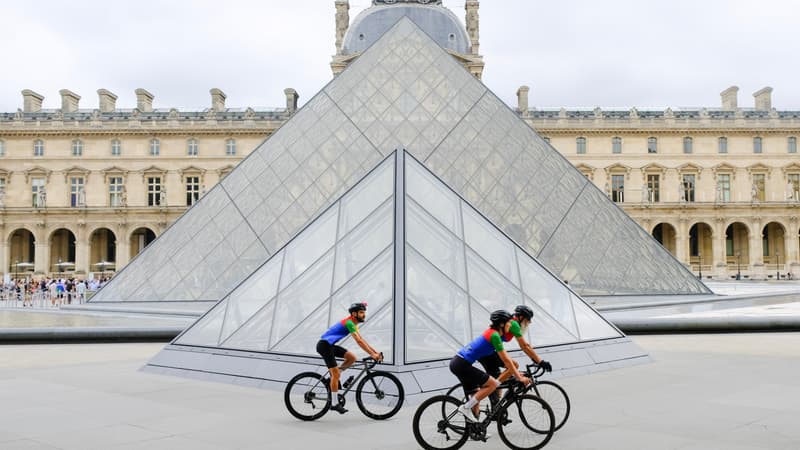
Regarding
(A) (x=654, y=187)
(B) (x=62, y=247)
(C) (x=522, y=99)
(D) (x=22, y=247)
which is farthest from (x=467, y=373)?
(D) (x=22, y=247)

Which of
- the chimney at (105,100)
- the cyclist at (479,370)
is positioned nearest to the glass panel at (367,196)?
the cyclist at (479,370)

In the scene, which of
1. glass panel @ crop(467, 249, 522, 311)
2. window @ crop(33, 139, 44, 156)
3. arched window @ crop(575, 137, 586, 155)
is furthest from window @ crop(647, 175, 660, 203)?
glass panel @ crop(467, 249, 522, 311)

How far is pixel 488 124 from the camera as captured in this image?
1752 centimetres

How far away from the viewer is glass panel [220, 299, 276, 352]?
758 centimetres

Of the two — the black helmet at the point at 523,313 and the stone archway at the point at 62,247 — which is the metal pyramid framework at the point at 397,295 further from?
the stone archway at the point at 62,247

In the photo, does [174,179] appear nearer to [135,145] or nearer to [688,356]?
[135,145]

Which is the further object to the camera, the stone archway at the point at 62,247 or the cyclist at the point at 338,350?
the stone archway at the point at 62,247

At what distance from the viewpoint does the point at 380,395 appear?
5867 millimetres

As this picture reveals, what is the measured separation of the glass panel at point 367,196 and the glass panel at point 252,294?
0.94 m

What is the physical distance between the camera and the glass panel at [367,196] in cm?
831

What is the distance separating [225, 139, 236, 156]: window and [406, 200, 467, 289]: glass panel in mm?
45861

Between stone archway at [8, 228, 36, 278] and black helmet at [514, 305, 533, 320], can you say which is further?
stone archway at [8, 228, 36, 278]

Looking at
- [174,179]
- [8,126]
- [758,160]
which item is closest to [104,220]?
[174,179]

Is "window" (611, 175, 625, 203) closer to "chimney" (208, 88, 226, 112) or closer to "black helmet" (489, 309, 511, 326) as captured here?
"chimney" (208, 88, 226, 112)
